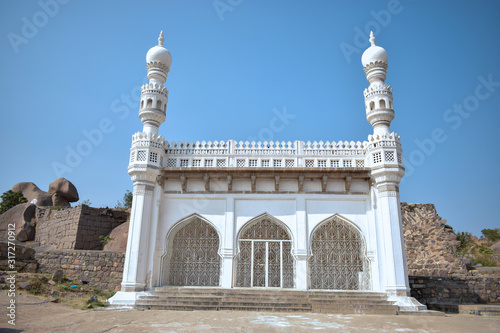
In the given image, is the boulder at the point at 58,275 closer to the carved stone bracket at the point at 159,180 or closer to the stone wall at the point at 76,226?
Answer: the carved stone bracket at the point at 159,180

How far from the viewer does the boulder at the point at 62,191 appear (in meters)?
24.1

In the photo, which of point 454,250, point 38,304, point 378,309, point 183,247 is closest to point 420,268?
point 454,250

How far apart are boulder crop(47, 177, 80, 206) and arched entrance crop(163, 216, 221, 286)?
14.7 m

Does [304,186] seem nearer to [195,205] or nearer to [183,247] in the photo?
[195,205]

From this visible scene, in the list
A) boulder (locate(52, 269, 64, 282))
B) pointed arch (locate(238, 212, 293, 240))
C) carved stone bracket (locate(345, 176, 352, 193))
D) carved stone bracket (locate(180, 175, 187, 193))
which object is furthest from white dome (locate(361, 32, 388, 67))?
boulder (locate(52, 269, 64, 282))

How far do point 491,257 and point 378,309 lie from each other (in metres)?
14.7

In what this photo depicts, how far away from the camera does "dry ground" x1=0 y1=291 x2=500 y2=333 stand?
722 centimetres

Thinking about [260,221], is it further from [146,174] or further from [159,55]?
[159,55]

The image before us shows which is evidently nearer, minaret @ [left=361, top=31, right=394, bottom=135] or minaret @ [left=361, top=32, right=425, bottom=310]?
minaret @ [left=361, top=32, right=425, bottom=310]

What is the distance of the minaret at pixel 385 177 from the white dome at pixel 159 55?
7.39 meters

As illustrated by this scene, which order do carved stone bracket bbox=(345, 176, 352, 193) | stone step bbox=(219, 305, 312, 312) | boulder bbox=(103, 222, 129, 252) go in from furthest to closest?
boulder bbox=(103, 222, 129, 252) < carved stone bracket bbox=(345, 176, 352, 193) < stone step bbox=(219, 305, 312, 312)

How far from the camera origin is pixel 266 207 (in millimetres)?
12531

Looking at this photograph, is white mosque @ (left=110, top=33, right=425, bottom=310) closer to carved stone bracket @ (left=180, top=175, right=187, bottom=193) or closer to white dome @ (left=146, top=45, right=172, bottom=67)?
carved stone bracket @ (left=180, top=175, right=187, bottom=193)

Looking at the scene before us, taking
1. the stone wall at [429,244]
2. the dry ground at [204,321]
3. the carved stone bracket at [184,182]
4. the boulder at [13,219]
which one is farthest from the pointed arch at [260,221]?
the boulder at [13,219]
